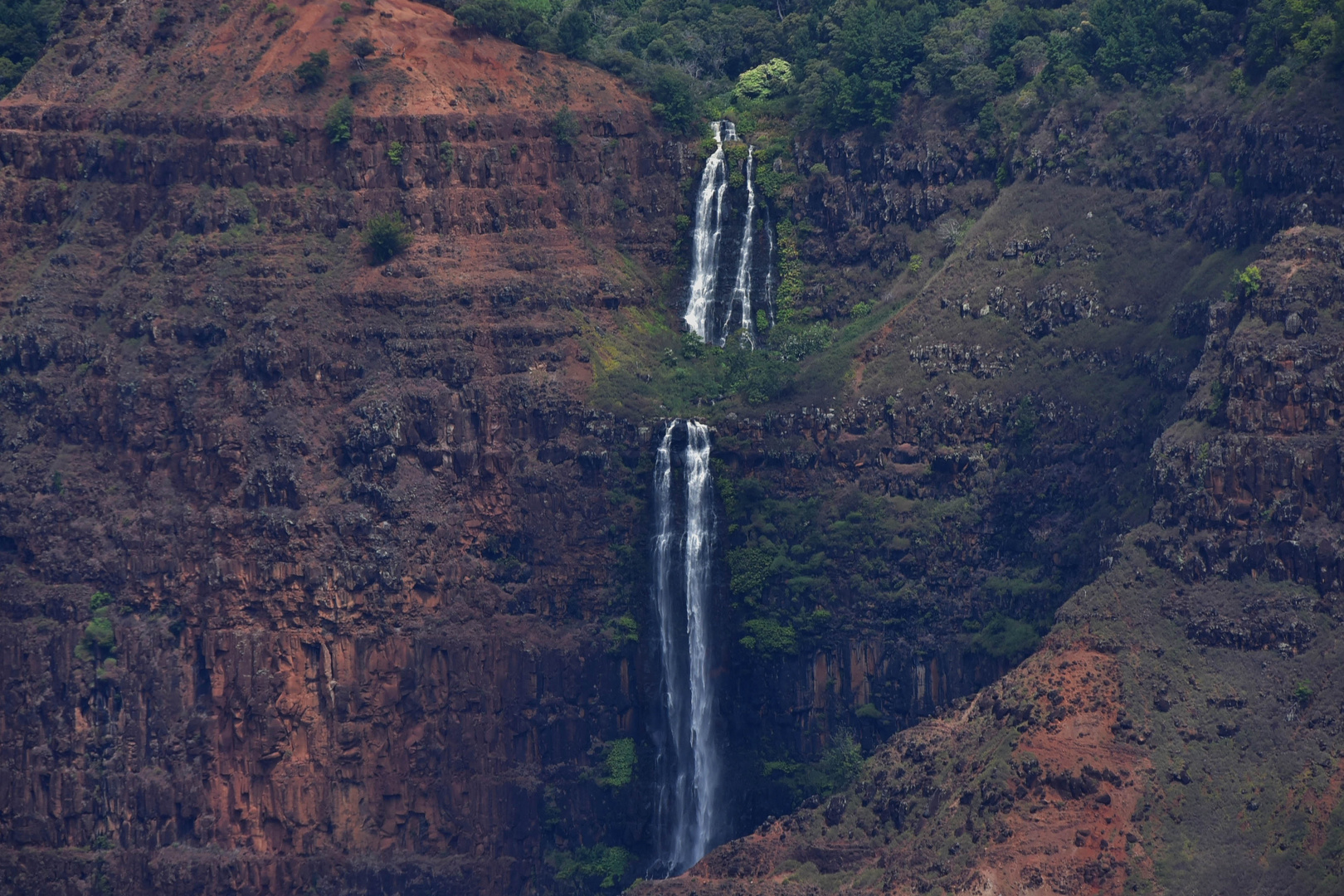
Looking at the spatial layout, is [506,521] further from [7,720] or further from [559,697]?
[7,720]

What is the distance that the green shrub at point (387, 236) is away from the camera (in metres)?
123

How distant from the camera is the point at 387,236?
123250mm

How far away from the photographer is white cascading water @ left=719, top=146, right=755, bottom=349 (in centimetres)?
12838

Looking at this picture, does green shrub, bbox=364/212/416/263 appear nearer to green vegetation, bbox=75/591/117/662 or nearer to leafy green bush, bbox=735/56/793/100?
green vegetation, bbox=75/591/117/662

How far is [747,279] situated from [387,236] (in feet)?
47.1

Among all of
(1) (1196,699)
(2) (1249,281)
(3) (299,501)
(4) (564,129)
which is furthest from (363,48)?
(1) (1196,699)

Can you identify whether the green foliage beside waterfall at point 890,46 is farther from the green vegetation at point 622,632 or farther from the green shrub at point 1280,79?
the green vegetation at point 622,632

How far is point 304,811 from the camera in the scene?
119 meters

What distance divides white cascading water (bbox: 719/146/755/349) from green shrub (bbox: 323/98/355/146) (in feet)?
50.8

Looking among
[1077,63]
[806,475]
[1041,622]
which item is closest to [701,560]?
[806,475]

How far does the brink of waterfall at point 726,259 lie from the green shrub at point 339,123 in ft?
45.4

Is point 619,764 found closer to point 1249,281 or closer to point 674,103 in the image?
point 674,103

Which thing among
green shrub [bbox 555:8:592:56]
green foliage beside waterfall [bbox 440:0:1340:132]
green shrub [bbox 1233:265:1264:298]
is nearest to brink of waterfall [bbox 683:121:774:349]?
green foliage beside waterfall [bbox 440:0:1340:132]

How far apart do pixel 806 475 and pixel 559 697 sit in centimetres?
1164
